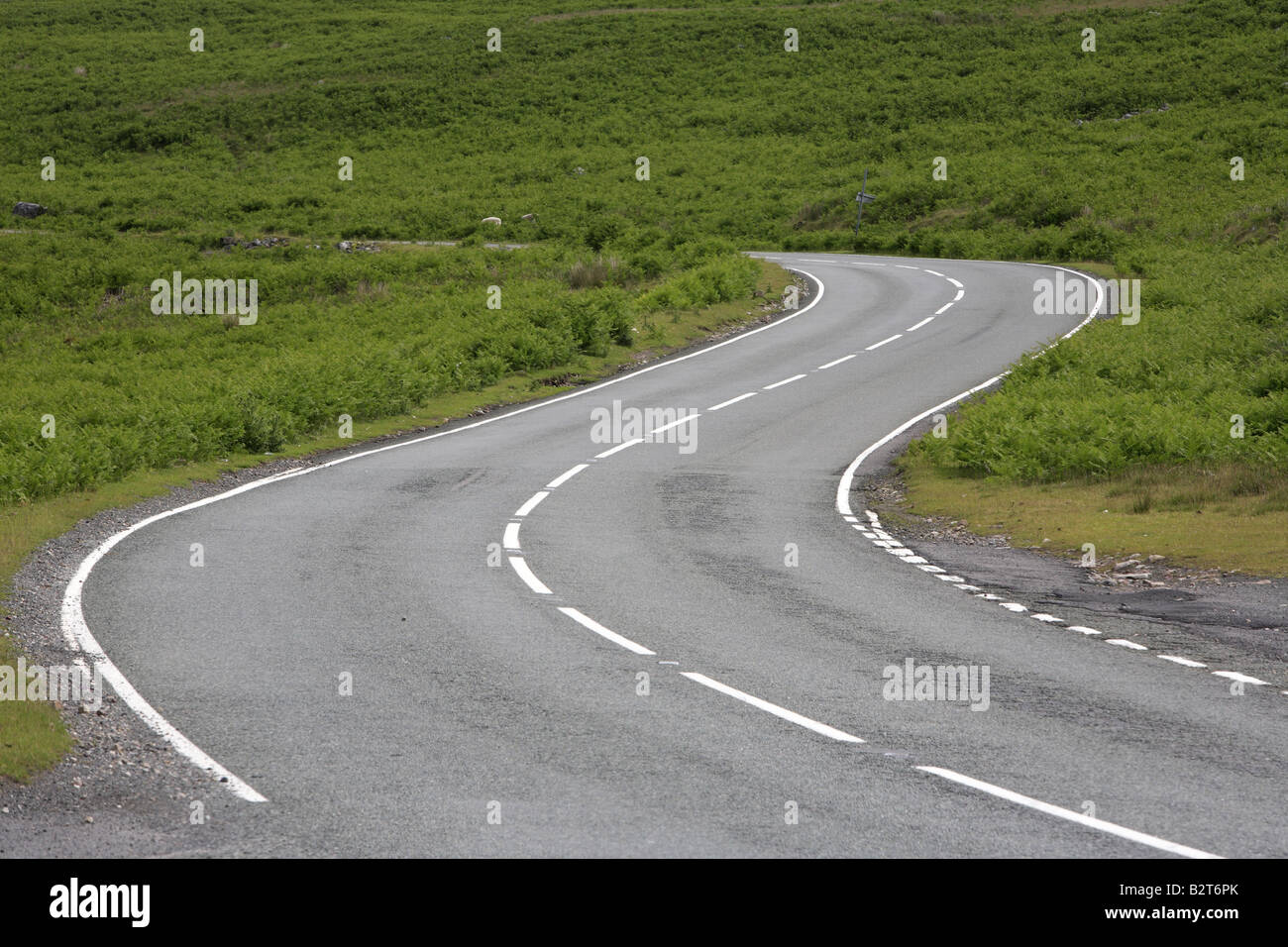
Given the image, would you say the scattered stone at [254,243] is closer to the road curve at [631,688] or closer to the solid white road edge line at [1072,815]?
the road curve at [631,688]

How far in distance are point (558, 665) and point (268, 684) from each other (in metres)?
2.14

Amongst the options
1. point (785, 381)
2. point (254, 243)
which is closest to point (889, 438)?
point (785, 381)

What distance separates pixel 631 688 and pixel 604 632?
1618 millimetres

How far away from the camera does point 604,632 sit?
10930mm

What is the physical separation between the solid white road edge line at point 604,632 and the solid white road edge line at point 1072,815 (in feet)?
10.5

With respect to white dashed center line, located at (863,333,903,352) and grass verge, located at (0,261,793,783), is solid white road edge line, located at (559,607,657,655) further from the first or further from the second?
white dashed center line, located at (863,333,903,352)

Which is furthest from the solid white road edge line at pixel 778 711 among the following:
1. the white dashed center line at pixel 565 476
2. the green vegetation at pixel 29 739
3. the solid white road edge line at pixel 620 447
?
the solid white road edge line at pixel 620 447

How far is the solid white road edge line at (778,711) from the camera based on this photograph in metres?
8.32

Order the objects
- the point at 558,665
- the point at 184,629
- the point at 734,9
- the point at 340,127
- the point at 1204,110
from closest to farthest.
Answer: the point at 558,665, the point at 184,629, the point at 1204,110, the point at 340,127, the point at 734,9

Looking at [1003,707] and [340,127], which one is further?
[340,127]

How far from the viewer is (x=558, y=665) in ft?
32.6

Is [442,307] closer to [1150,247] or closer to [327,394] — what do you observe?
[327,394]

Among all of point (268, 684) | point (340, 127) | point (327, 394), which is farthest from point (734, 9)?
point (268, 684)

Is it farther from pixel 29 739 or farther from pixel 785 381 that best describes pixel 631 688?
pixel 785 381
